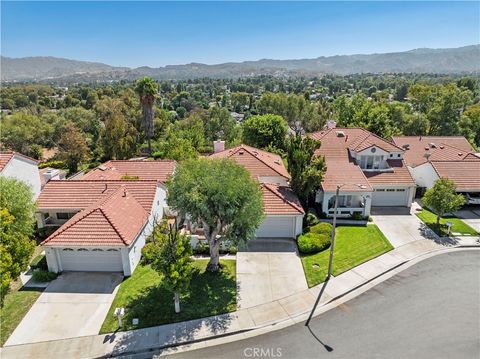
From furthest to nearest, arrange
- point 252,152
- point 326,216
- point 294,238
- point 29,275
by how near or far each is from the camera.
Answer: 1. point 252,152
2. point 326,216
3. point 294,238
4. point 29,275

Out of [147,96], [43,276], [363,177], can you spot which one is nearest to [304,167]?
[363,177]

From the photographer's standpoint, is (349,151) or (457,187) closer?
(457,187)

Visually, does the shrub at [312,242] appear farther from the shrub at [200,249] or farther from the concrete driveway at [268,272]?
the shrub at [200,249]

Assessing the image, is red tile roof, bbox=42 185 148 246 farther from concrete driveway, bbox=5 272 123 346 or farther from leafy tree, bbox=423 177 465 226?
leafy tree, bbox=423 177 465 226

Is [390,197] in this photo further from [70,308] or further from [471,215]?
[70,308]

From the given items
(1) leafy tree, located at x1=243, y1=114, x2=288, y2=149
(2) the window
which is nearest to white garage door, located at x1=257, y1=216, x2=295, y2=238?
(2) the window

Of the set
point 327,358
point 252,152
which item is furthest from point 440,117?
point 327,358

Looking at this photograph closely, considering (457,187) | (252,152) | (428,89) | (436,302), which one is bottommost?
(436,302)

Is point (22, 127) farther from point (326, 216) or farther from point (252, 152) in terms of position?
point (326, 216)
